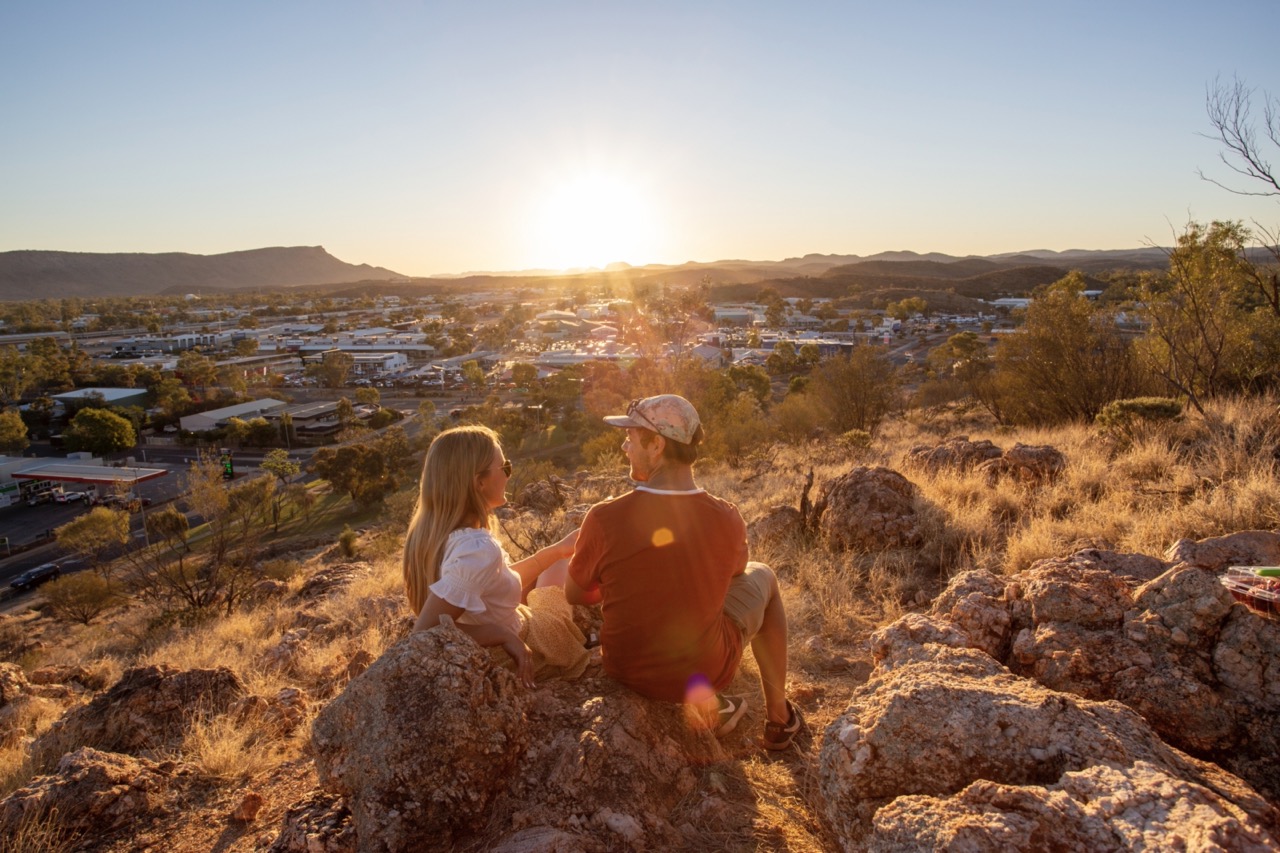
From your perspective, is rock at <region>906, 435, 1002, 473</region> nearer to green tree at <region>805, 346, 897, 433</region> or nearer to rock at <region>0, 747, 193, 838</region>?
rock at <region>0, 747, 193, 838</region>

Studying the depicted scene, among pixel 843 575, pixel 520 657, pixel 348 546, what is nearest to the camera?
pixel 520 657

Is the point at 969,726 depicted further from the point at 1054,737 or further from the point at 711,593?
the point at 711,593

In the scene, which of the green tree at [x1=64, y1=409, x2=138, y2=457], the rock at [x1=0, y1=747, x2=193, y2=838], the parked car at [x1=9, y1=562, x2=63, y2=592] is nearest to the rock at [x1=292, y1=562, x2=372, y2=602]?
the rock at [x1=0, y1=747, x2=193, y2=838]

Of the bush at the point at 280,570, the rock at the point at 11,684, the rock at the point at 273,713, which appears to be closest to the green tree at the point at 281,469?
the bush at the point at 280,570

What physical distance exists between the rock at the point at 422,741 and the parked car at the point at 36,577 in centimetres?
2066

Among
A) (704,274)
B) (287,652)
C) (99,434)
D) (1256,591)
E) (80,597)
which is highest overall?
(704,274)

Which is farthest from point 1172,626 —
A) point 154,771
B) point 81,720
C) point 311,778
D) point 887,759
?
point 81,720

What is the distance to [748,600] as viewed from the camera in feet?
8.69

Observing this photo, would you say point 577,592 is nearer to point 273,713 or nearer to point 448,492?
point 448,492

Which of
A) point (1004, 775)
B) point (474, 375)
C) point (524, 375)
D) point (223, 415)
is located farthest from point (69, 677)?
point (474, 375)

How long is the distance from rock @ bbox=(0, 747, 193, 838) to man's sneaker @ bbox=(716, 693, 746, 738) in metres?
2.03

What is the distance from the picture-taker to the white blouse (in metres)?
2.38

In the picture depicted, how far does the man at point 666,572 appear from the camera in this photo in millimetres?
2393

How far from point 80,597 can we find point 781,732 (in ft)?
54.5
